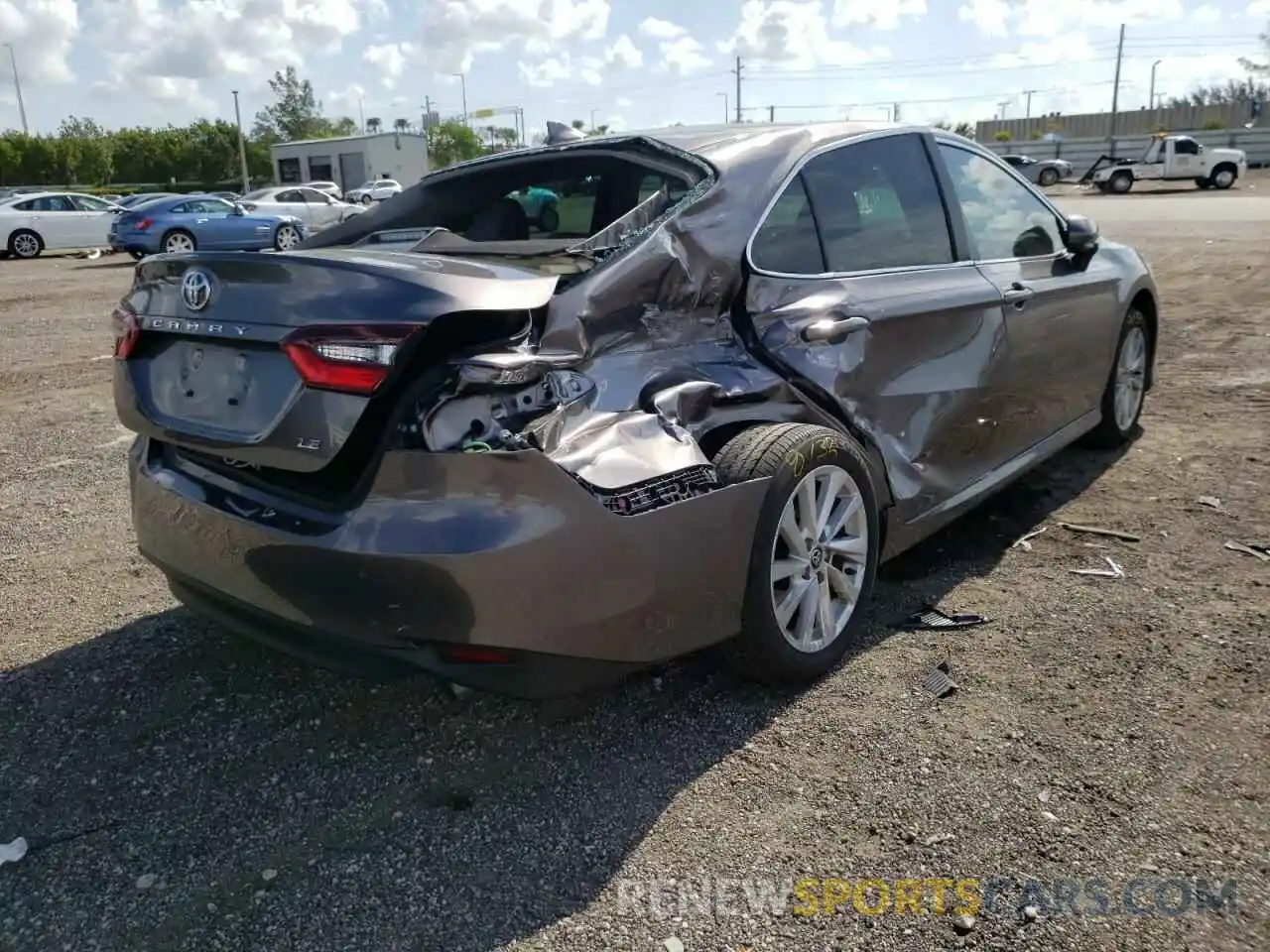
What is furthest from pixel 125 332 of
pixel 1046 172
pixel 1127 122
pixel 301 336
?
pixel 1127 122

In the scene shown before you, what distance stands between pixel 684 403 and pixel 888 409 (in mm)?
956

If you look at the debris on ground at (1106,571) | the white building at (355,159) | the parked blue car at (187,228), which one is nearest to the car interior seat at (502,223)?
the debris on ground at (1106,571)

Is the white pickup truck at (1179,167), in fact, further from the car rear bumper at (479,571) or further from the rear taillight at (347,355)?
the rear taillight at (347,355)

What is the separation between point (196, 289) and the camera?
9.07ft

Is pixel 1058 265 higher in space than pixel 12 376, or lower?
higher

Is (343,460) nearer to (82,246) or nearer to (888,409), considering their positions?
(888,409)

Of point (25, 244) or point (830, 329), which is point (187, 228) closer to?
point (25, 244)

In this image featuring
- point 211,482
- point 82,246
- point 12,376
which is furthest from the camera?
point 82,246

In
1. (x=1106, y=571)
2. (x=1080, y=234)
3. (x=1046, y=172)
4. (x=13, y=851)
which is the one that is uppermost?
(x=1046, y=172)

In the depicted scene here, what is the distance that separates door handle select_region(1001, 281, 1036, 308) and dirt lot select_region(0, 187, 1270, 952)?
3.28 ft

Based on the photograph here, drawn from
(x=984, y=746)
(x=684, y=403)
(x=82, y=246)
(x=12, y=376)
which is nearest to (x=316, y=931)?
(x=684, y=403)

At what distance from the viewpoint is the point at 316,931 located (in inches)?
88.4

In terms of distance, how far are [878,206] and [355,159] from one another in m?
58.8

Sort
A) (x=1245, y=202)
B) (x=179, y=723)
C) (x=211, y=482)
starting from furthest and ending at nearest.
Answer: (x=1245, y=202) < (x=179, y=723) < (x=211, y=482)
